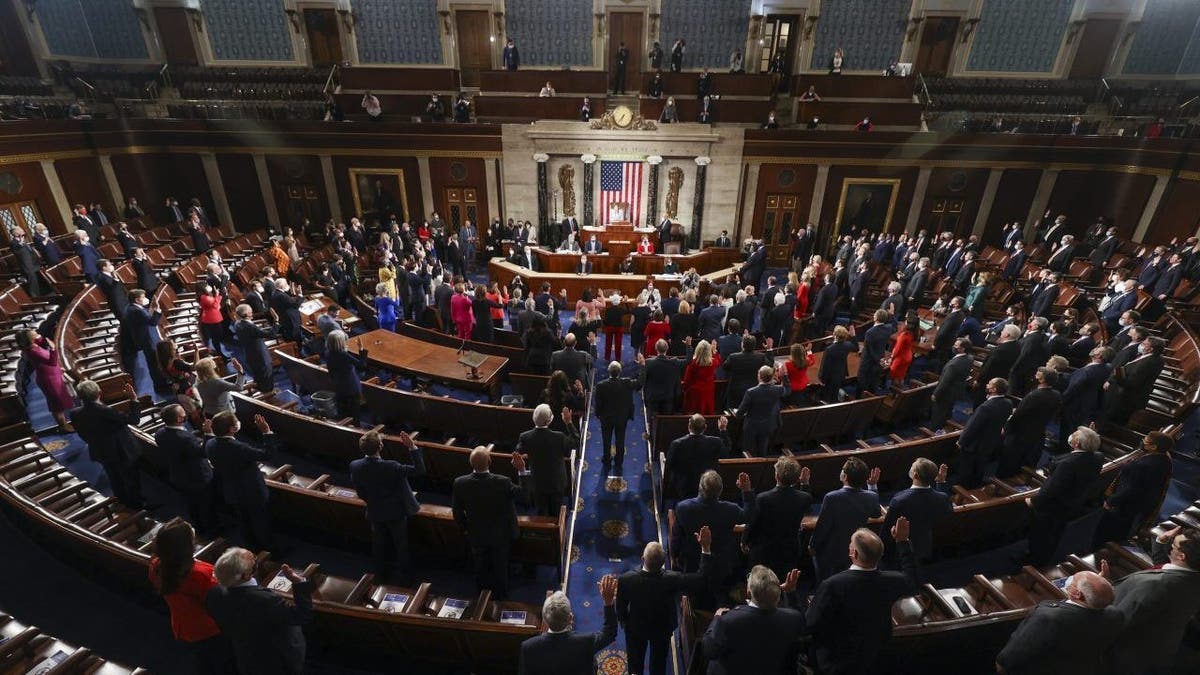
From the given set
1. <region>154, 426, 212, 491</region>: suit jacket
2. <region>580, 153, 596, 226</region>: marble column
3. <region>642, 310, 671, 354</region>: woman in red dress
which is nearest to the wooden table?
<region>642, 310, 671, 354</region>: woman in red dress

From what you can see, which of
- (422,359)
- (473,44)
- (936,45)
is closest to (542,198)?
(473,44)

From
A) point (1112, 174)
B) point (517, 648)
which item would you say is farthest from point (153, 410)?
point (1112, 174)

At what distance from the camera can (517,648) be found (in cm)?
336

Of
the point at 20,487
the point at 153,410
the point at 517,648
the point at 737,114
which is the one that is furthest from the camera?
the point at 737,114

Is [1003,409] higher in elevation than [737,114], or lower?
lower

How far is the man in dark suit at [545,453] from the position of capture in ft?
14.5

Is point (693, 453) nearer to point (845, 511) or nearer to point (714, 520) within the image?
point (714, 520)

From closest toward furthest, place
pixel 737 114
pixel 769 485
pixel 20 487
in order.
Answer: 1. pixel 20 487
2. pixel 769 485
3. pixel 737 114

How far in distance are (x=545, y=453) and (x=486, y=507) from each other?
30.4 inches

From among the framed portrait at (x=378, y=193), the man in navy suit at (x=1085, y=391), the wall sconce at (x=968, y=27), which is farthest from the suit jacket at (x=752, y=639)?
the wall sconce at (x=968, y=27)

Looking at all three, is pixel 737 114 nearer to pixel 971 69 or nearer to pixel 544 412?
pixel 971 69

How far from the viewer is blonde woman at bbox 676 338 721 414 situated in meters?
5.86

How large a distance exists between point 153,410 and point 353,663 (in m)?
4.81

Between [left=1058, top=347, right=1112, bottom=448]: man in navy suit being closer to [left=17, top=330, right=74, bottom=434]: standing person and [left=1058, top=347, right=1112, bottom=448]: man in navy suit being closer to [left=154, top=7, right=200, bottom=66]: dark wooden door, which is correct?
[left=17, top=330, right=74, bottom=434]: standing person
